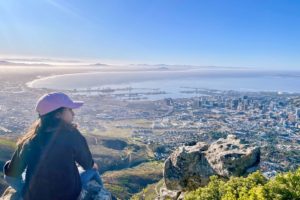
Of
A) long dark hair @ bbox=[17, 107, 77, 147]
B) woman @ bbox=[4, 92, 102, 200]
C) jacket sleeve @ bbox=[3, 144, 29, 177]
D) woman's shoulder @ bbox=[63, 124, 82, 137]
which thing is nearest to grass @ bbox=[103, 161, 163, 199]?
jacket sleeve @ bbox=[3, 144, 29, 177]

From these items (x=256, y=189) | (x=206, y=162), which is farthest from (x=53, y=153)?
(x=206, y=162)

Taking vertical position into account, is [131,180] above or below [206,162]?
below

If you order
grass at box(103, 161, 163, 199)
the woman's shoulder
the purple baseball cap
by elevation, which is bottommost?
grass at box(103, 161, 163, 199)

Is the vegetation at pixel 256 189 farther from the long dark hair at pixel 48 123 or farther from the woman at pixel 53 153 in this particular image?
the long dark hair at pixel 48 123

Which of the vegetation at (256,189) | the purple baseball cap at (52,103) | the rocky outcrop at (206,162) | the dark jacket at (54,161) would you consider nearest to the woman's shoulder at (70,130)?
the dark jacket at (54,161)

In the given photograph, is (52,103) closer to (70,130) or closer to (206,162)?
(70,130)

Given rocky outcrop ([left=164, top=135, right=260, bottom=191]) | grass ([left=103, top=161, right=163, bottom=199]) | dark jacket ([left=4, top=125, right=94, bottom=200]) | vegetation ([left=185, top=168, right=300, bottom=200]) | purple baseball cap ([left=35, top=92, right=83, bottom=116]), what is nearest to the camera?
dark jacket ([left=4, top=125, right=94, bottom=200])

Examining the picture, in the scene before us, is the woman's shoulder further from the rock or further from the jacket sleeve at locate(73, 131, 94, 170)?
the rock
